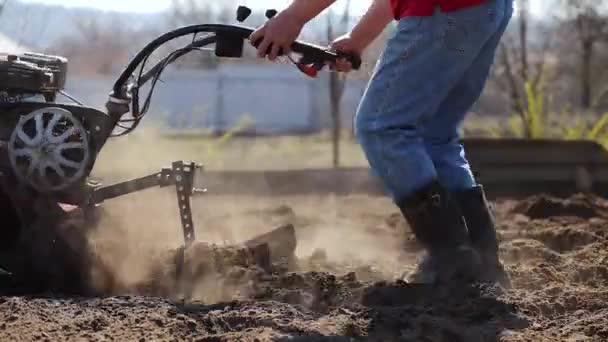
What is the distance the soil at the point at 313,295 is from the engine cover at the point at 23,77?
2.15ft

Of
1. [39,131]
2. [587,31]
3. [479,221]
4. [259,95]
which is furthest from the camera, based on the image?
[259,95]

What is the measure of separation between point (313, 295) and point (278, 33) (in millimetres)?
1040

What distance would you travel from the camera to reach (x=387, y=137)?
3.90m

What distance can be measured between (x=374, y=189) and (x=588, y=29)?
1144 centimetres

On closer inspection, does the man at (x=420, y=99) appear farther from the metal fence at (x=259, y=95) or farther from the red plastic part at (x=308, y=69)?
the metal fence at (x=259, y=95)

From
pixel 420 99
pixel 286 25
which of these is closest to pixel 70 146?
pixel 286 25

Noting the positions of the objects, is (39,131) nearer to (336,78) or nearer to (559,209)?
(559,209)

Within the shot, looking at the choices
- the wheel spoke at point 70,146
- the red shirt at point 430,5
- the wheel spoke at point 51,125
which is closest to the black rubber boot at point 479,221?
the red shirt at point 430,5

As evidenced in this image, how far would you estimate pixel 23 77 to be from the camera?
14.0 ft

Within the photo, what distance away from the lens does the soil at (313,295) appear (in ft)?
10.8

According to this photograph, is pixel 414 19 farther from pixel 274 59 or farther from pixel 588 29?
pixel 588 29

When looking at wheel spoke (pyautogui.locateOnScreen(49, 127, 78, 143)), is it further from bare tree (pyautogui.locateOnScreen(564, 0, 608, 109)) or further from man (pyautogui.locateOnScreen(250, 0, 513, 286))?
bare tree (pyautogui.locateOnScreen(564, 0, 608, 109))

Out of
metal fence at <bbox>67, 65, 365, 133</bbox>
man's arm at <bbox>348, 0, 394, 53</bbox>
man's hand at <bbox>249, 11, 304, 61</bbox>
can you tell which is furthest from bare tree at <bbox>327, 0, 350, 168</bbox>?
metal fence at <bbox>67, 65, 365, 133</bbox>

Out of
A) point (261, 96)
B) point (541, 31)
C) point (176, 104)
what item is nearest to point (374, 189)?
point (541, 31)
